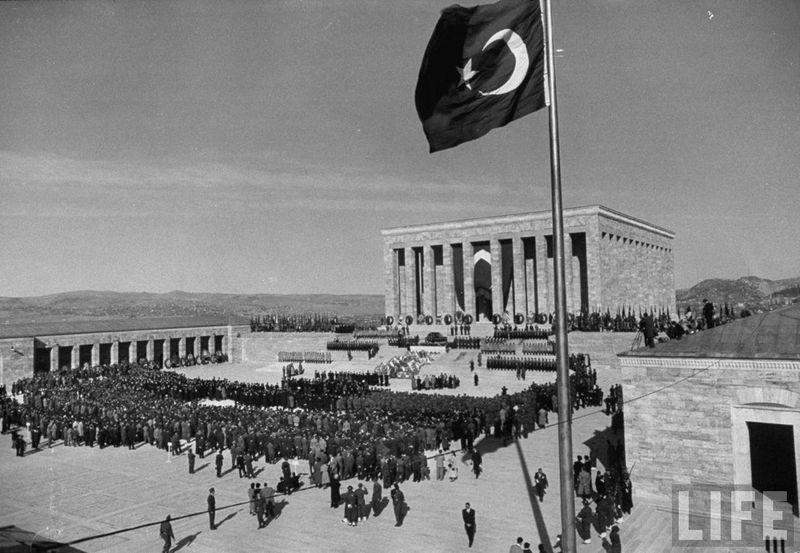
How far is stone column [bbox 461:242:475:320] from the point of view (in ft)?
172

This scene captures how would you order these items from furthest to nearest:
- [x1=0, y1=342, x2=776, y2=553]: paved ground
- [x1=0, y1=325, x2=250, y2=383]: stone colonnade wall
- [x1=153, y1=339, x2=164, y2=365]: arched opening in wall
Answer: [x1=153, y1=339, x2=164, y2=365]: arched opening in wall → [x1=0, y1=325, x2=250, y2=383]: stone colonnade wall → [x1=0, y1=342, x2=776, y2=553]: paved ground

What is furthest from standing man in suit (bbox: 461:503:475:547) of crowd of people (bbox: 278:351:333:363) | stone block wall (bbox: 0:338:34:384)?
stone block wall (bbox: 0:338:34:384)

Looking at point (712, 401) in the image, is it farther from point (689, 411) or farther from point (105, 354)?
point (105, 354)

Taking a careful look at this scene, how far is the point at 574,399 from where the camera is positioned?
82.8 ft

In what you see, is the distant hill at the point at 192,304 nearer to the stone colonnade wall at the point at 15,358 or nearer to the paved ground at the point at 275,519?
the stone colonnade wall at the point at 15,358

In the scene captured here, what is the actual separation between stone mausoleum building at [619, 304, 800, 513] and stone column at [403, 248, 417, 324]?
43.1m

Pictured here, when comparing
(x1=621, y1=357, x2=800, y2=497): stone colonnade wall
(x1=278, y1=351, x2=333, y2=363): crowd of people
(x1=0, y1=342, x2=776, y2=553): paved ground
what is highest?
(x1=621, y1=357, x2=800, y2=497): stone colonnade wall

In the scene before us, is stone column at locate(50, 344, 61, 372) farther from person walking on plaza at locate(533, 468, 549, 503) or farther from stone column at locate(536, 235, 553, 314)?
person walking on plaza at locate(533, 468, 549, 503)

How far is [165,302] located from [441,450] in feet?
573

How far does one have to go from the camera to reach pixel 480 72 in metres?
8.09

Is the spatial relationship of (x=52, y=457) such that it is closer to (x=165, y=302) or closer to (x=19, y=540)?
(x=19, y=540)

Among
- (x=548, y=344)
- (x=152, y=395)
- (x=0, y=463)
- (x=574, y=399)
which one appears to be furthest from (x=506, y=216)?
(x=0, y=463)

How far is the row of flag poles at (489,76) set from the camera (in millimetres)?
7414

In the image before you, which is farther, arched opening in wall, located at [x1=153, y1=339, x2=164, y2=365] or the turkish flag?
arched opening in wall, located at [x1=153, y1=339, x2=164, y2=365]
